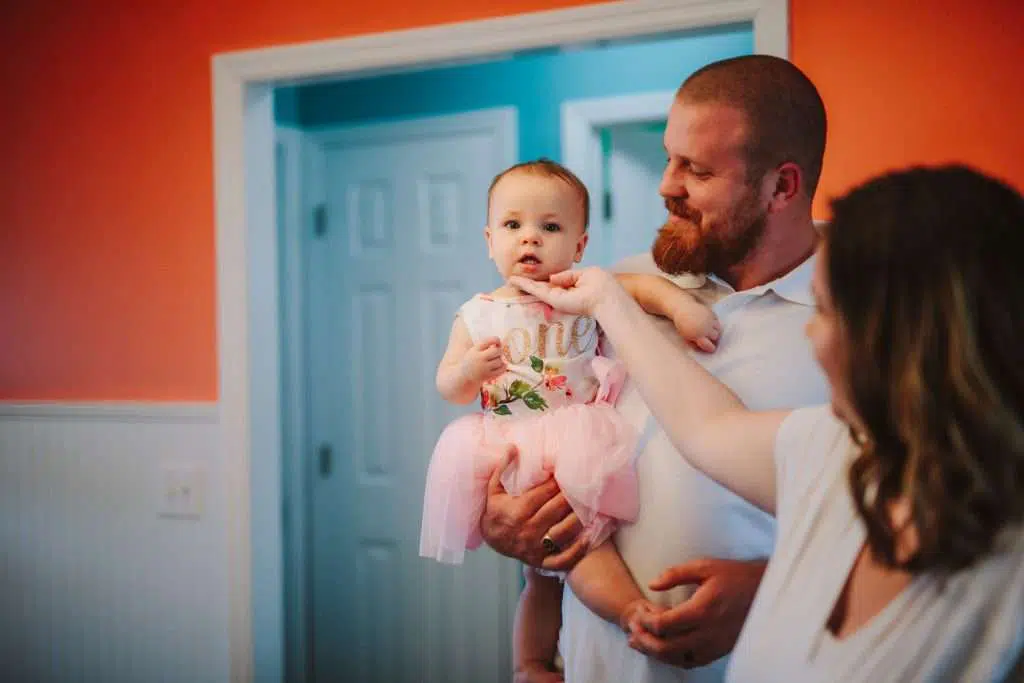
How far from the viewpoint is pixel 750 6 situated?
175cm

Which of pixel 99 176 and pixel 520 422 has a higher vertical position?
pixel 99 176

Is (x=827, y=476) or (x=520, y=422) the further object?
(x=520, y=422)

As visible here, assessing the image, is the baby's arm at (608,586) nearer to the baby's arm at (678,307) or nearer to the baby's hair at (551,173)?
the baby's arm at (678,307)

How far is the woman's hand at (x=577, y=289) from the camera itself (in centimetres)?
119

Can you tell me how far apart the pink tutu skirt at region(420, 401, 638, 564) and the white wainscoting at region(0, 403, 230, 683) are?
109 centimetres

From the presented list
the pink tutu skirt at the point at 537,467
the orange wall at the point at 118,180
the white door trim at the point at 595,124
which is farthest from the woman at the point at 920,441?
the white door trim at the point at 595,124

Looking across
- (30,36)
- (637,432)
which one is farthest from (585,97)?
(637,432)

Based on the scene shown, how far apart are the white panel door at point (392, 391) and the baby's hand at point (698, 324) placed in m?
1.72

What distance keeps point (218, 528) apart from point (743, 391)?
156cm

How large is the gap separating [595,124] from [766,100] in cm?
169

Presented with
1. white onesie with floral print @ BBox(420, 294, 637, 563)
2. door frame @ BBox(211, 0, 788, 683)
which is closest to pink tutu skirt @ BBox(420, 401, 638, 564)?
white onesie with floral print @ BBox(420, 294, 637, 563)

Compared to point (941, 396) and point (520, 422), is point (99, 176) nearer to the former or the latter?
point (520, 422)

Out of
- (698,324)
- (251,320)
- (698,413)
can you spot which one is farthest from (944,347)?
(251,320)

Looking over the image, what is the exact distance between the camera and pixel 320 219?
3.13 meters
